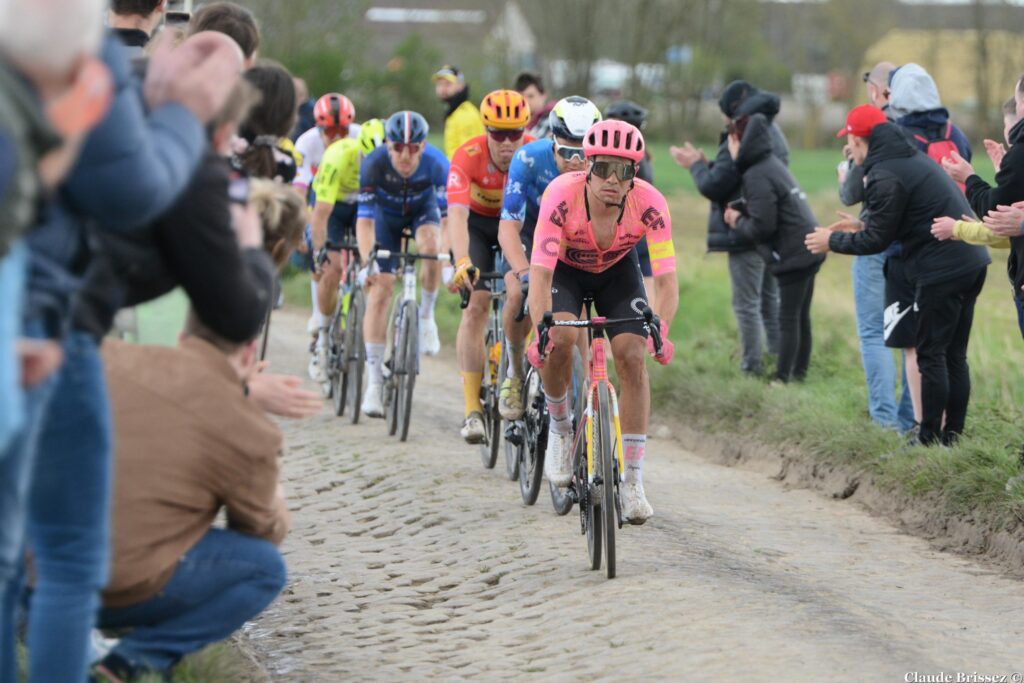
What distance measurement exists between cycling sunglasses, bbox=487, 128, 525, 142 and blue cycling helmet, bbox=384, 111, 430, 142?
3.96ft

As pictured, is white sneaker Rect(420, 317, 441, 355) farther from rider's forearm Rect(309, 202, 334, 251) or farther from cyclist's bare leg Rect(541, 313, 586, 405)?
cyclist's bare leg Rect(541, 313, 586, 405)

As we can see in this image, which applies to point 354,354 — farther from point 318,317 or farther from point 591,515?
point 591,515

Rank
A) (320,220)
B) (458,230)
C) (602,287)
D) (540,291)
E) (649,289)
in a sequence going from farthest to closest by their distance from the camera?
(320,220), (458,230), (649,289), (602,287), (540,291)

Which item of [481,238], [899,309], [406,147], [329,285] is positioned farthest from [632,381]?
[329,285]

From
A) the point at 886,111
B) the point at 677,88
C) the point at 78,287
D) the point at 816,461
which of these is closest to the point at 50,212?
the point at 78,287

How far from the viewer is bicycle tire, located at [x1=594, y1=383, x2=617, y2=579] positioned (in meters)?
7.55

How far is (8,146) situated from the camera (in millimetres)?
3369

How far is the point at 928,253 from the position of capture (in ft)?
33.3

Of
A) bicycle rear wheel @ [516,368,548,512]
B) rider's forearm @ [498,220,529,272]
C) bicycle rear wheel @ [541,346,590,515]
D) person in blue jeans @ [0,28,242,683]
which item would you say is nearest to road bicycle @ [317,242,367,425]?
bicycle rear wheel @ [516,368,548,512]

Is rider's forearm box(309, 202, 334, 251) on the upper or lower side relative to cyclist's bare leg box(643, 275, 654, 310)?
upper

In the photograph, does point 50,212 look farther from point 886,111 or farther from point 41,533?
point 886,111

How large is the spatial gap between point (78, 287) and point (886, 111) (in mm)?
8703

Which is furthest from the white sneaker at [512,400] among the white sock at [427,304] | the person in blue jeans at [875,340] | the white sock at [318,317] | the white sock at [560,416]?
the white sock at [318,317]

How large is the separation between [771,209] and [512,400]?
3989 mm
